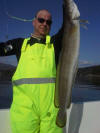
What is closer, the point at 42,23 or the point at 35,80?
the point at 35,80

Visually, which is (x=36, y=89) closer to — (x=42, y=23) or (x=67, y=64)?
(x=67, y=64)

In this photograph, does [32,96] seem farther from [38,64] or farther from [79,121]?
[79,121]

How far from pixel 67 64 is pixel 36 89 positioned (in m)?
0.39

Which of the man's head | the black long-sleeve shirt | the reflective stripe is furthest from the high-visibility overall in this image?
the man's head

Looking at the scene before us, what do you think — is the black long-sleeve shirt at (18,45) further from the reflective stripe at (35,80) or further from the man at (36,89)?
the reflective stripe at (35,80)

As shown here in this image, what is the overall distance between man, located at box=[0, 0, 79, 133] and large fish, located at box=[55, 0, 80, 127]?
0.27ft

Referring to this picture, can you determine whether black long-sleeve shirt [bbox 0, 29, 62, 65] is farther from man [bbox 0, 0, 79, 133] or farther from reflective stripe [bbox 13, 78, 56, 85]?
reflective stripe [bbox 13, 78, 56, 85]

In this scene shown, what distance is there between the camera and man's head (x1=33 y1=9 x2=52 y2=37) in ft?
8.39

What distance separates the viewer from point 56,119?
2.37m

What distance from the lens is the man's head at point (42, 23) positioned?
2.56 m

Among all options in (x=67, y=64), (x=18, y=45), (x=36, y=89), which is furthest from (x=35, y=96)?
(x=18, y=45)

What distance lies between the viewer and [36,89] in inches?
92.8

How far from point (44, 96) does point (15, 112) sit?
33 centimetres

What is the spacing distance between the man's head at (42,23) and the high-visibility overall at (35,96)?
0.27 meters
